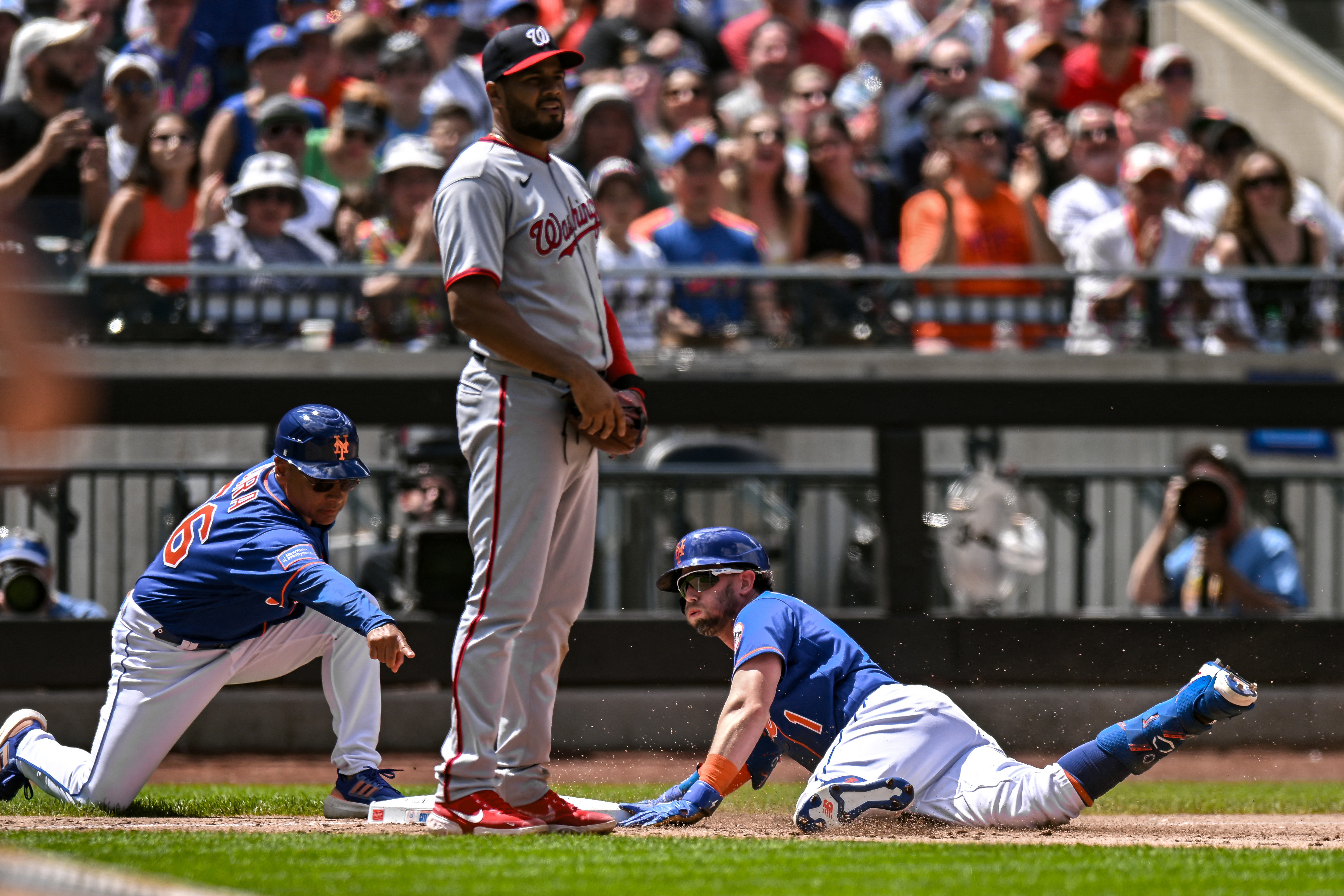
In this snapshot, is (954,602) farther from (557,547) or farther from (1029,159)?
(557,547)

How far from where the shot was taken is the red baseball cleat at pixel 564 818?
16.0 feet

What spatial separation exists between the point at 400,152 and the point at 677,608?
3060 millimetres

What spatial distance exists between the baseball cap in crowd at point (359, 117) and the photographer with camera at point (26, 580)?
3210 millimetres

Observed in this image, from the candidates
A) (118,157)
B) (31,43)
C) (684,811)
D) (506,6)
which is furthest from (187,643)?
(506,6)

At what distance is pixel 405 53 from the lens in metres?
10.5

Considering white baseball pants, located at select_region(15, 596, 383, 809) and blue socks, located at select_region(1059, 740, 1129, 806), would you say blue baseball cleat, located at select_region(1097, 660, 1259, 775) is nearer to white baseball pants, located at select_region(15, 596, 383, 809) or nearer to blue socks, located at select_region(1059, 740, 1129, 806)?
blue socks, located at select_region(1059, 740, 1129, 806)

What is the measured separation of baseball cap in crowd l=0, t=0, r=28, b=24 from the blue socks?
8214mm

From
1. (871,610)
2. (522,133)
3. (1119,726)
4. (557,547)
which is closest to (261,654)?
(557,547)

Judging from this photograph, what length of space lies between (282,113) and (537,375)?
5424 millimetres

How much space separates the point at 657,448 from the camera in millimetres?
9367

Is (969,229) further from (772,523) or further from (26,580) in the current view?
(26,580)

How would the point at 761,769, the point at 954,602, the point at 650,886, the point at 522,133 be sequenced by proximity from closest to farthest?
the point at 650,886 → the point at 522,133 → the point at 761,769 → the point at 954,602

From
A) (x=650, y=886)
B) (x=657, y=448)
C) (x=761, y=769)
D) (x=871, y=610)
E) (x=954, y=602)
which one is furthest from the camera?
(x=657, y=448)

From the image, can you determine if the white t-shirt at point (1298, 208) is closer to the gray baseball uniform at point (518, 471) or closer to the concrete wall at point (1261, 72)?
the concrete wall at point (1261, 72)
